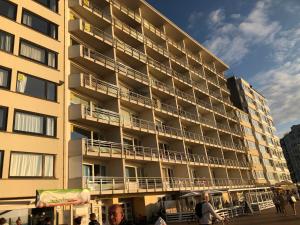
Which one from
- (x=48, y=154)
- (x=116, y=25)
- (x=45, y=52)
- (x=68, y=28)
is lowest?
(x=48, y=154)

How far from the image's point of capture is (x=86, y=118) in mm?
24578

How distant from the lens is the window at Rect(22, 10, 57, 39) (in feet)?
79.7

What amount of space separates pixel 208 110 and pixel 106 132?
2326 centimetres

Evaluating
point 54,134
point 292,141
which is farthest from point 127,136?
point 292,141

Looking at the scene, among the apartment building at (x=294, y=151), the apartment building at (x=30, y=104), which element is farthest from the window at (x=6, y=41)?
the apartment building at (x=294, y=151)

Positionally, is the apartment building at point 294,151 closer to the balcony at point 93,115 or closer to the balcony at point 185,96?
the balcony at point 185,96

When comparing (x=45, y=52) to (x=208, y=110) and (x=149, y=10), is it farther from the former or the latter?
(x=208, y=110)

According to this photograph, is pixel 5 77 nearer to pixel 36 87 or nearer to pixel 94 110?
pixel 36 87

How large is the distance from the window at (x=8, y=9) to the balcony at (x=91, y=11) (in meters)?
6.60

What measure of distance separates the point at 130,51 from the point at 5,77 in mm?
16004

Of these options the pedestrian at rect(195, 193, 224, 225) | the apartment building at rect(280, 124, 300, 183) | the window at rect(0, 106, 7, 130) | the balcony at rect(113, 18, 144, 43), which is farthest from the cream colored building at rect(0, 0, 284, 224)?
the apartment building at rect(280, 124, 300, 183)

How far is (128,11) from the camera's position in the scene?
121 feet

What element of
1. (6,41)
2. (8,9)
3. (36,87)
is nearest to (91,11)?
(8,9)

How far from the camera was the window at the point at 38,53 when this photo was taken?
23250 mm
